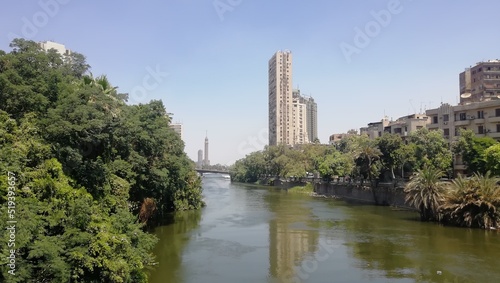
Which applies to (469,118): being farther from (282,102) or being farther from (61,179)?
(282,102)

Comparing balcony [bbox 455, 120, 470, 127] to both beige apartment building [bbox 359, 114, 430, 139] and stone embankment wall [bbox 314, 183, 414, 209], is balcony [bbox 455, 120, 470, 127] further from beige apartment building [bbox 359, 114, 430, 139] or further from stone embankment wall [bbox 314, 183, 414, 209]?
stone embankment wall [bbox 314, 183, 414, 209]

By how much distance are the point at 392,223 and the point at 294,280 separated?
23240mm

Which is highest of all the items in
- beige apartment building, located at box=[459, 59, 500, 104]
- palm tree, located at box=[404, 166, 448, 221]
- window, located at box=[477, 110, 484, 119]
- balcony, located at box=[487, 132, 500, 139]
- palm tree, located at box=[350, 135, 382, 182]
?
beige apartment building, located at box=[459, 59, 500, 104]

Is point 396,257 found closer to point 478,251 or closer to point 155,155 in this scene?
point 478,251

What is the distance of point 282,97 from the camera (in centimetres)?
17262

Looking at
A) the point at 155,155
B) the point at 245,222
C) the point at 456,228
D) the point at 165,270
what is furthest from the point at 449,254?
the point at 155,155

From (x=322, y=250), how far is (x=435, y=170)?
19.3 meters

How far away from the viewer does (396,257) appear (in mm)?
28000

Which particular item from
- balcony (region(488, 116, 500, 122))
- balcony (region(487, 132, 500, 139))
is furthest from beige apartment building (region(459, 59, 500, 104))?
balcony (region(487, 132, 500, 139))

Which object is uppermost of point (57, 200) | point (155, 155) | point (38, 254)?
point (155, 155)

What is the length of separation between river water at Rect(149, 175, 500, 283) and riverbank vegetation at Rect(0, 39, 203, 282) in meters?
4.91

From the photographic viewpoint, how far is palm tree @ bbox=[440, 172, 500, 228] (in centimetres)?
3688

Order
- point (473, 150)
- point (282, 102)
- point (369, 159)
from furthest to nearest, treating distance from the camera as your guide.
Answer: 1. point (282, 102)
2. point (369, 159)
3. point (473, 150)

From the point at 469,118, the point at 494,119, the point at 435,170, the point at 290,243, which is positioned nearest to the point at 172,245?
the point at 290,243
